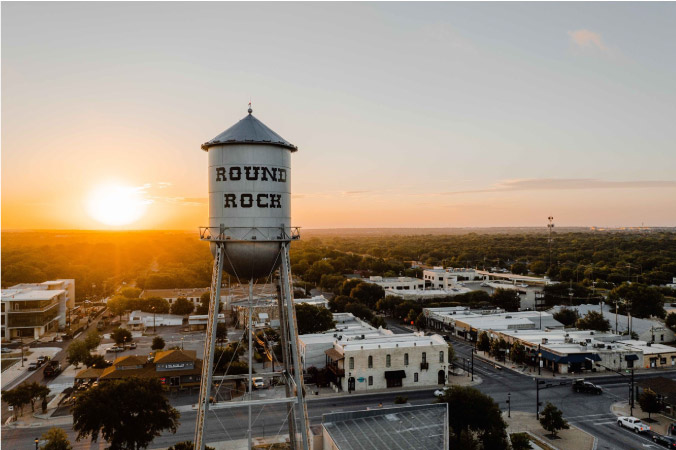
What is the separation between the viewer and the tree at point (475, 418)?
3134 cm

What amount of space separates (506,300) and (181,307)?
55712 millimetres

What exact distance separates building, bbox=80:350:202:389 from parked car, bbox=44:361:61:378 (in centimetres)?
649

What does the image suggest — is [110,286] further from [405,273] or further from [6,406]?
[6,406]

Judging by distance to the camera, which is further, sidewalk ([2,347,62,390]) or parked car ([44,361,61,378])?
parked car ([44,361,61,378])

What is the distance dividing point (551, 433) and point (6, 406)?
43208mm

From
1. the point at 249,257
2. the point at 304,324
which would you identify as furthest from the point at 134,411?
the point at 304,324

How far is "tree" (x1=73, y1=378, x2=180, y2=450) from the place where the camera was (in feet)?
97.5

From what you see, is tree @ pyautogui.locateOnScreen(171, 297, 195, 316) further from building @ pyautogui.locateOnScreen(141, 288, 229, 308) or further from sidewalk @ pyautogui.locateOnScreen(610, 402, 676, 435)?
sidewalk @ pyautogui.locateOnScreen(610, 402, 676, 435)

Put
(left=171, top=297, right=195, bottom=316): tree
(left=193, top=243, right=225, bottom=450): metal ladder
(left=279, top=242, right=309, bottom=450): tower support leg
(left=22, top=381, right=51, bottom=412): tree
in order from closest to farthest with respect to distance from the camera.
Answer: (left=193, top=243, right=225, bottom=450): metal ladder < (left=279, top=242, right=309, bottom=450): tower support leg < (left=22, top=381, right=51, bottom=412): tree < (left=171, top=297, right=195, bottom=316): tree

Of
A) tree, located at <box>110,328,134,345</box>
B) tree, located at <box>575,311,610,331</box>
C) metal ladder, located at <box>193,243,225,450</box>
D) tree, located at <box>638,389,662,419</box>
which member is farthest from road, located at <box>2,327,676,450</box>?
tree, located at <box>110,328,134,345</box>

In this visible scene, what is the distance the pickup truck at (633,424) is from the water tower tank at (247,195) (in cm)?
3109

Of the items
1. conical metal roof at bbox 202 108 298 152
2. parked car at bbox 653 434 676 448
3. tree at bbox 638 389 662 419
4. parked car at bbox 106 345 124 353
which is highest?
conical metal roof at bbox 202 108 298 152

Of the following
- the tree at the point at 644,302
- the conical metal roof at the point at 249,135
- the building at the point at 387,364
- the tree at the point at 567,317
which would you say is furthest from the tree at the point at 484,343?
the conical metal roof at the point at 249,135

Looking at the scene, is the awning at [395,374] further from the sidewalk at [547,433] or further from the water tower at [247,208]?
the water tower at [247,208]
